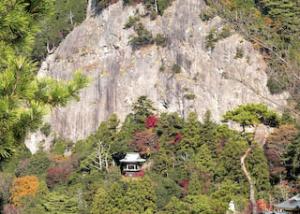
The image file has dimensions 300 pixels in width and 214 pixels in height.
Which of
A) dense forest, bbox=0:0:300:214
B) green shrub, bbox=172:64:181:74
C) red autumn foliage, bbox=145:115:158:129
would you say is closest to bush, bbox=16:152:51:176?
dense forest, bbox=0:0:300:214

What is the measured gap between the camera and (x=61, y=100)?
6828mm

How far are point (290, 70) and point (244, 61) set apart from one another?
123 feet

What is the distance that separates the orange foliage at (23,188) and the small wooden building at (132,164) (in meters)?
5.60

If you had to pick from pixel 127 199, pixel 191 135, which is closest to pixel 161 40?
pixel 191 135

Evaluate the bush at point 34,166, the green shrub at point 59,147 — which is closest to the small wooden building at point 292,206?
the bush at point 34,166

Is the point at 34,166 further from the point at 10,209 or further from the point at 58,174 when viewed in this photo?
the point at 10,209

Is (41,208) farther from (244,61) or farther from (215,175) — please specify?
(244,61)

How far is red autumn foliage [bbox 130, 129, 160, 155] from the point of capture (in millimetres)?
39219

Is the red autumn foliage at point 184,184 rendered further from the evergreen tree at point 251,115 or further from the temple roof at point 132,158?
the evergreen tree at point 251,115

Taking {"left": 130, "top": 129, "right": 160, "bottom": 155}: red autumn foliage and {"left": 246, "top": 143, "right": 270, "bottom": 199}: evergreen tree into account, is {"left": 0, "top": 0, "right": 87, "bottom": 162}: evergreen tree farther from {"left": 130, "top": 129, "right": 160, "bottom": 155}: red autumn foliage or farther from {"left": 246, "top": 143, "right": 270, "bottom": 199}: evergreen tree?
{"left": 130, "top": 129, "right": 160, "bottom": 155}: red autumn foliage

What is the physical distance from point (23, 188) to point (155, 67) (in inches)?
605

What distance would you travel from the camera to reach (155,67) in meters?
47.6

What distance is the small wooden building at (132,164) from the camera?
39156 millimetres

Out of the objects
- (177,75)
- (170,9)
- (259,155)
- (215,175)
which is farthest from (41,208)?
(170,9)
